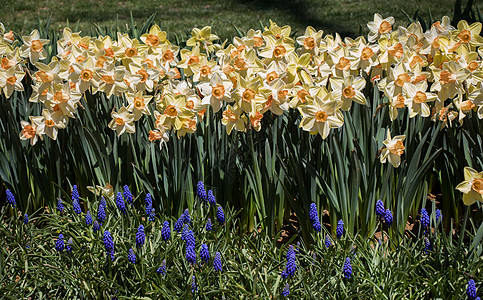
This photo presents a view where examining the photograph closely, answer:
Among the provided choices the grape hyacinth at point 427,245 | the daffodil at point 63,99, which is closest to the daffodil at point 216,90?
the daffodil at point 63,99

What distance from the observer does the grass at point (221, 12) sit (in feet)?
25.3

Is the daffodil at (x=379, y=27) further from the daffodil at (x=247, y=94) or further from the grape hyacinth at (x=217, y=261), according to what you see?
the grape hyacinth at (x=217, y=261)

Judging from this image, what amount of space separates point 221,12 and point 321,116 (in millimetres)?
6809

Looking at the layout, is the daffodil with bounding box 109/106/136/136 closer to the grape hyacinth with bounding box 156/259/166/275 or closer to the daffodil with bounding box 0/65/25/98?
the daffodil with bounding box 0/65/25/98

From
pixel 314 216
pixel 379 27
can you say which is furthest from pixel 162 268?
pixel 379 27

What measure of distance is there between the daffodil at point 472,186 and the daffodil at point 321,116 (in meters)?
0.52

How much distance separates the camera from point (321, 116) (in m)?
2.12

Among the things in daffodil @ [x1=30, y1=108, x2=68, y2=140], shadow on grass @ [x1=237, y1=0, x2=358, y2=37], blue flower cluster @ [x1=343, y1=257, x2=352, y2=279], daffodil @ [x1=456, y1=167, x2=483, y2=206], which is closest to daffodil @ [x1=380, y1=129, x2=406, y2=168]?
daffodil @ [x1=456, y1=167, x2=483, y2=206]

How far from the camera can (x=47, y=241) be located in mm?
2338

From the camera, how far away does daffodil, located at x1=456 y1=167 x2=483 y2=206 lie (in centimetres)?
182

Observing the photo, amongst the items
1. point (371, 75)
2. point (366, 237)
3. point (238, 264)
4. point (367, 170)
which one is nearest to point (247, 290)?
point (238, 264)

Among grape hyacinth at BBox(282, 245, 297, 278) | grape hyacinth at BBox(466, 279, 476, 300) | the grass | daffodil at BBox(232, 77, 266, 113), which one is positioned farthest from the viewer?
the grass

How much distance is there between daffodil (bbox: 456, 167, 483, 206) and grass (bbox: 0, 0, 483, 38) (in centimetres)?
564

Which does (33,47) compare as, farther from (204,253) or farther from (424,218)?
(424,218)
